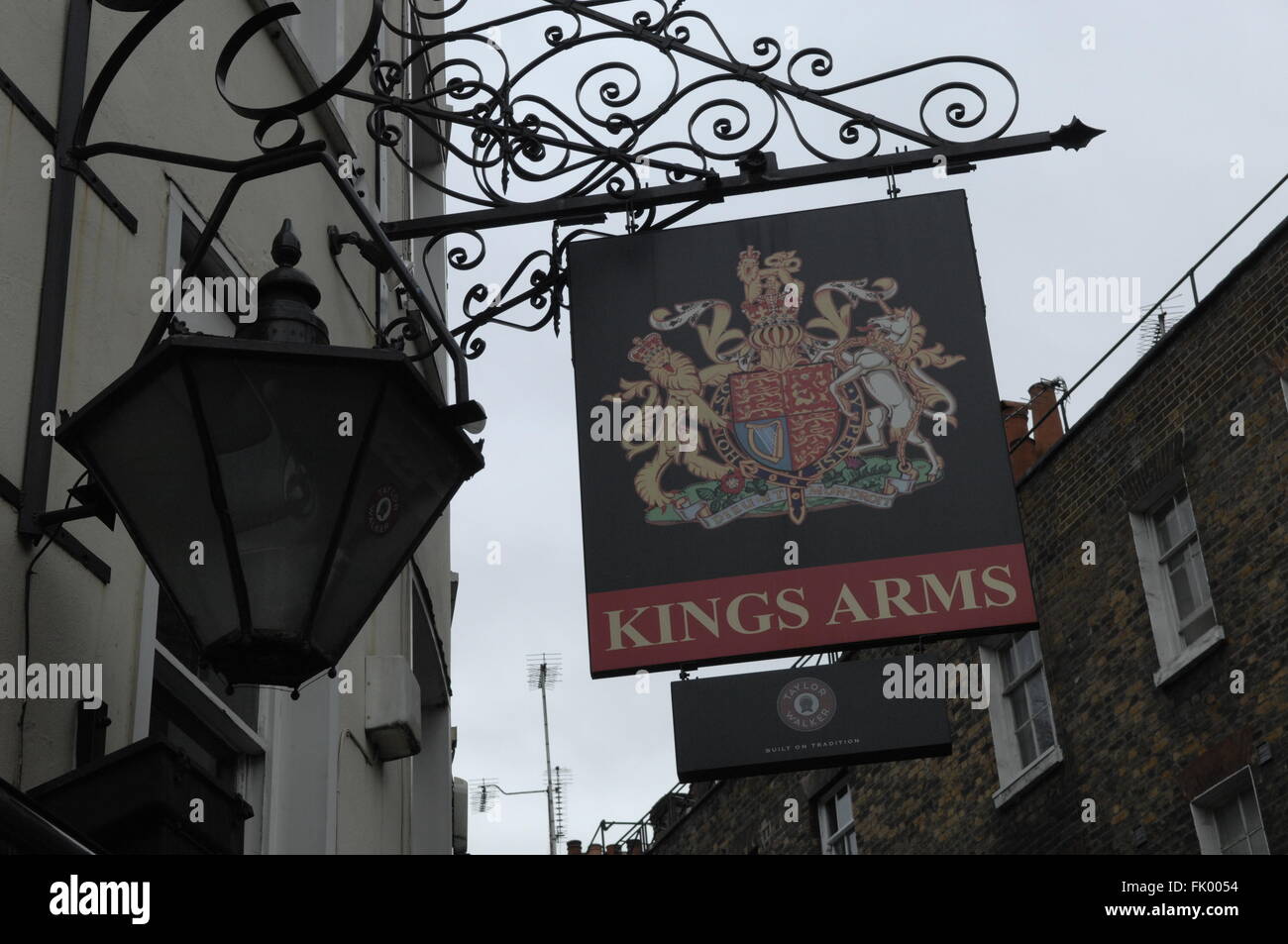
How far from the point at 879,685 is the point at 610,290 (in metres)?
1.99

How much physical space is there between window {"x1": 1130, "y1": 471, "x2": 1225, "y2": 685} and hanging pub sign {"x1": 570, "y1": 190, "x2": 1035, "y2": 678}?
9.47m

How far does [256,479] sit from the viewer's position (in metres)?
3.43

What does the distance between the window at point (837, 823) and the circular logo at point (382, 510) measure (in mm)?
18282

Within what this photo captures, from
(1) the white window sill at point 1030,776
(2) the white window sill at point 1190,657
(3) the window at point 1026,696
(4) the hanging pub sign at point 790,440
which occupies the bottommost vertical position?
(4) the hanging pub sign at point 790,440

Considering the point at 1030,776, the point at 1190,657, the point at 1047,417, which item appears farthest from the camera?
the point at 1047,417

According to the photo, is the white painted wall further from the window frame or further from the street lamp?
the window frame

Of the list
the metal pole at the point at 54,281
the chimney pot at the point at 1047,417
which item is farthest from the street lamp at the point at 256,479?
the chimney pot at the point at 1047,417

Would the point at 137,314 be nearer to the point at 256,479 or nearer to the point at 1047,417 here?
the point at 256,479

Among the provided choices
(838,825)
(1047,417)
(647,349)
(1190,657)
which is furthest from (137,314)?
(838,825)

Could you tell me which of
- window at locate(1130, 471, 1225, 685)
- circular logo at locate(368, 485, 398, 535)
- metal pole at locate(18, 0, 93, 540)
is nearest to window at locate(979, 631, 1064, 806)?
window at locate(1130, 471, 1225, 685)

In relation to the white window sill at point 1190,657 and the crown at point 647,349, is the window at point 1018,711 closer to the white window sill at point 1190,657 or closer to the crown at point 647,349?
the white window sill at point 1190,657

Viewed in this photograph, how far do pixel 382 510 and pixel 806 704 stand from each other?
11.6 ft

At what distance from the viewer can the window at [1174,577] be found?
15.9 m

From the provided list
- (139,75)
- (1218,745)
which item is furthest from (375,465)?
(1218,745)
